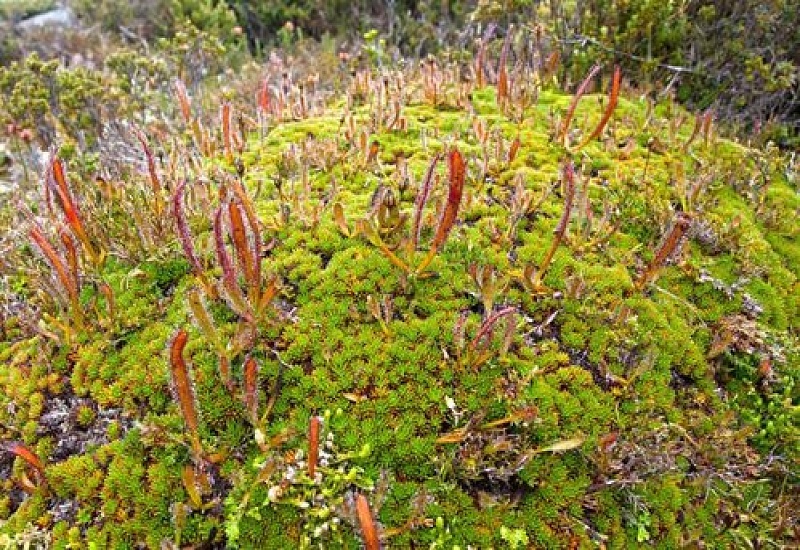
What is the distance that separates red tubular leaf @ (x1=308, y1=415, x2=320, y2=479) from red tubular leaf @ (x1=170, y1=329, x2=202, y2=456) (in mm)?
500

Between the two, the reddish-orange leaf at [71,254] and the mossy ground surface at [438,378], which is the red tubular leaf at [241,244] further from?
the reddish-orange leaf at [71,254]

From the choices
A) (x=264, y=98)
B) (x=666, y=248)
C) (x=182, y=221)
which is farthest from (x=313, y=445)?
(x=264, y=98)

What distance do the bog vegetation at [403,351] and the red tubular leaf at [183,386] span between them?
0.02 metres

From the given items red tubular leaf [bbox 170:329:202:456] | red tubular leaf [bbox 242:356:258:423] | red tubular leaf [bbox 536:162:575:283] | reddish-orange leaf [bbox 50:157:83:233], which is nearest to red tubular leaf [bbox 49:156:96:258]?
reddish-orange leaf [bbox 50:157:83:233]

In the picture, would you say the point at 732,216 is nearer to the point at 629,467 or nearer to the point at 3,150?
the point at 629,467

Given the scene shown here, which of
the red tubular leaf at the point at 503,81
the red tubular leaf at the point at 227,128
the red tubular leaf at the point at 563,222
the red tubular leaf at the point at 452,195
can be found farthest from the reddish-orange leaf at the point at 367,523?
the red tubular leaf at the point at 503,81

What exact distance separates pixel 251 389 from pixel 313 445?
382 millimetres

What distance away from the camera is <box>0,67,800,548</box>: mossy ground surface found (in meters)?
2.86

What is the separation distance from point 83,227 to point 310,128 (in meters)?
1.97

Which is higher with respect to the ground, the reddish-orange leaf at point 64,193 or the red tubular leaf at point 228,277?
the reddish-orange leaf at point 64,193

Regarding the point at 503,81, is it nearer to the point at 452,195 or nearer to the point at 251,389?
the point at 452,195

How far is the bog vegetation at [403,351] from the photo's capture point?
9.32 feet

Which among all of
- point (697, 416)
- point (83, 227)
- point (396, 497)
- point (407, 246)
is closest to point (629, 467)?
point (697, 416)

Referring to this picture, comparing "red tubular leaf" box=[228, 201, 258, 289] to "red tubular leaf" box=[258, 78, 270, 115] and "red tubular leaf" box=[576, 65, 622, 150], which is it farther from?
"red tubular leaf" box=[576, 65, 622, 150]
